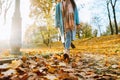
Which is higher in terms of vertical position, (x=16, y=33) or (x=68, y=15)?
(x=68, y=15)

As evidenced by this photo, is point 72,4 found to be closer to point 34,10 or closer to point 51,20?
point 51,20

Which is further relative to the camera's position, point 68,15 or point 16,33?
point 16,33

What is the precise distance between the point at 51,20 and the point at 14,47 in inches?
671

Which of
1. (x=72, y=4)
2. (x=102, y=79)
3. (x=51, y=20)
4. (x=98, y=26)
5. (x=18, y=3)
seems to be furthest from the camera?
(x=98, y=26)

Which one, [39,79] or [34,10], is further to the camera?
[34,10]

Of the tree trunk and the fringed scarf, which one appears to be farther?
the tree trunk

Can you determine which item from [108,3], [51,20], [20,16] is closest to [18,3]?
[20,16]

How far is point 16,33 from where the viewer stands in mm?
11414

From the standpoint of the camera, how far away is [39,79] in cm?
349

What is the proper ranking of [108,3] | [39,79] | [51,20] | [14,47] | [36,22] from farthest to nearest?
[108,3], [36,22], [51,20], [14,47], [39,79]

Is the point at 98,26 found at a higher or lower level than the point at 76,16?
higher

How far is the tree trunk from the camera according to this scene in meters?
11.2

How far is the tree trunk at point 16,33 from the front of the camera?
1123 cm

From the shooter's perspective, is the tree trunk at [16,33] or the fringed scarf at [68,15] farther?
the tree trunk at [16,33]
